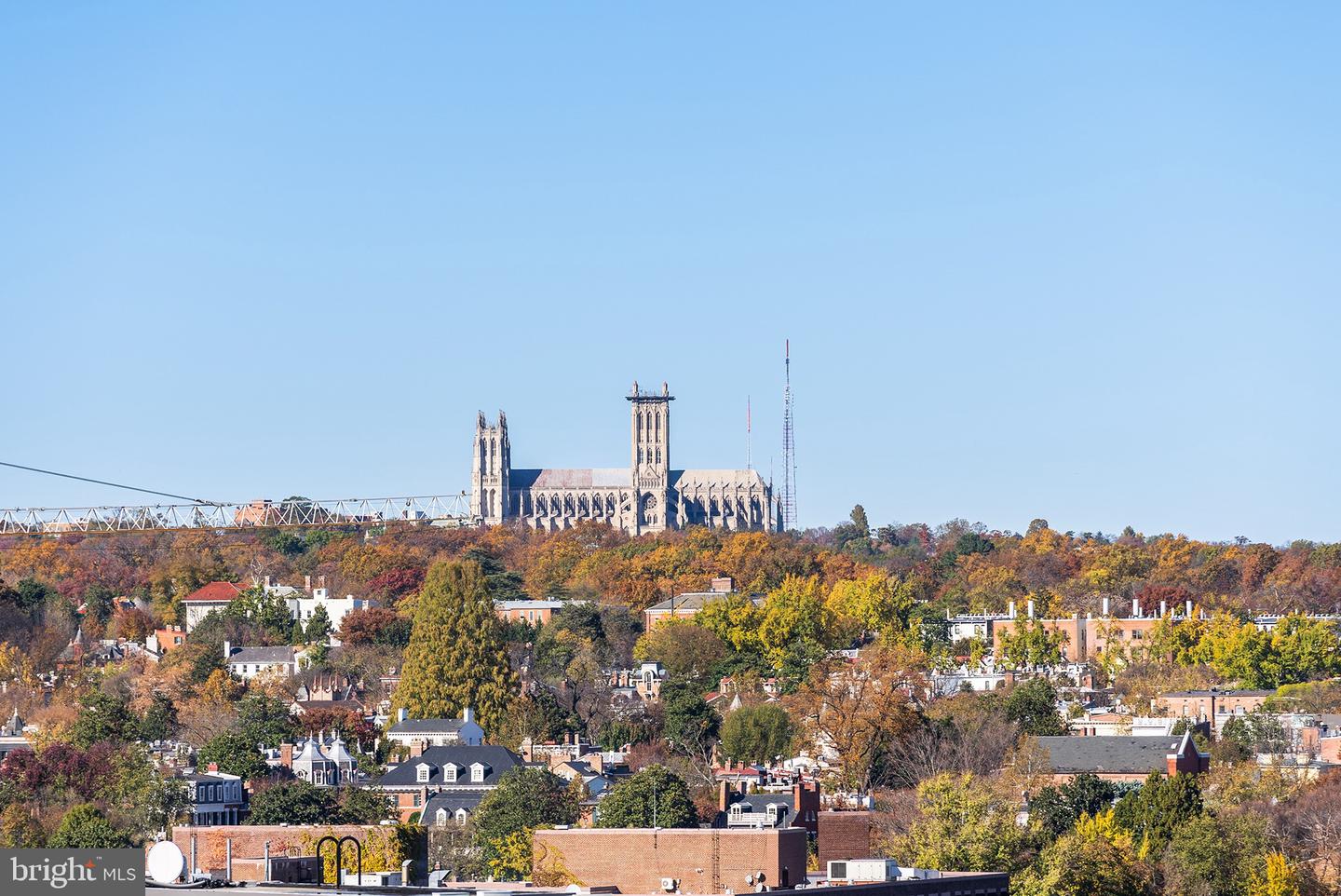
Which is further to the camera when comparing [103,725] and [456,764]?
[103,725]

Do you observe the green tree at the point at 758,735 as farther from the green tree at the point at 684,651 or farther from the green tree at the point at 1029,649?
the green tree at the point at 1029,649

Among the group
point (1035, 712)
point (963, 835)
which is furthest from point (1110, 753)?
point (963, 835)

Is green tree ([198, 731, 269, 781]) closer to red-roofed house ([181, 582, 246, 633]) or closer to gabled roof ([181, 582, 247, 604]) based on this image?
red-roofed house ([181, 582, 246, 633])

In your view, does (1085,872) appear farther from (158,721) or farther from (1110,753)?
(158,721)

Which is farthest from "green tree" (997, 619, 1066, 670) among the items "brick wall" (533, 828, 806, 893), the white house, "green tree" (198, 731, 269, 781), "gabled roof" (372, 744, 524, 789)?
"brick wall" (533, 828, 806, 893)

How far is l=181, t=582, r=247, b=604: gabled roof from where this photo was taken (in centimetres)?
16012

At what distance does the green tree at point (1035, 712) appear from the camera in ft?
357

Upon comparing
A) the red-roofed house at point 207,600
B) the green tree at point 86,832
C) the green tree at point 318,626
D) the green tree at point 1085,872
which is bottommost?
the green tree at point 1085,872

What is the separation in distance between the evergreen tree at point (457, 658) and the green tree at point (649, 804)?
2954 centimetres

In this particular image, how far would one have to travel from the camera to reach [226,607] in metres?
154

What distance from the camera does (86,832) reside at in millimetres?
85062

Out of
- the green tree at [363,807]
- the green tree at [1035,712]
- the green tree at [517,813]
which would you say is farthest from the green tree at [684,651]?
the green tree at [517,813]

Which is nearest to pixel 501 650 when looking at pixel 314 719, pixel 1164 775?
pixel 314 719
